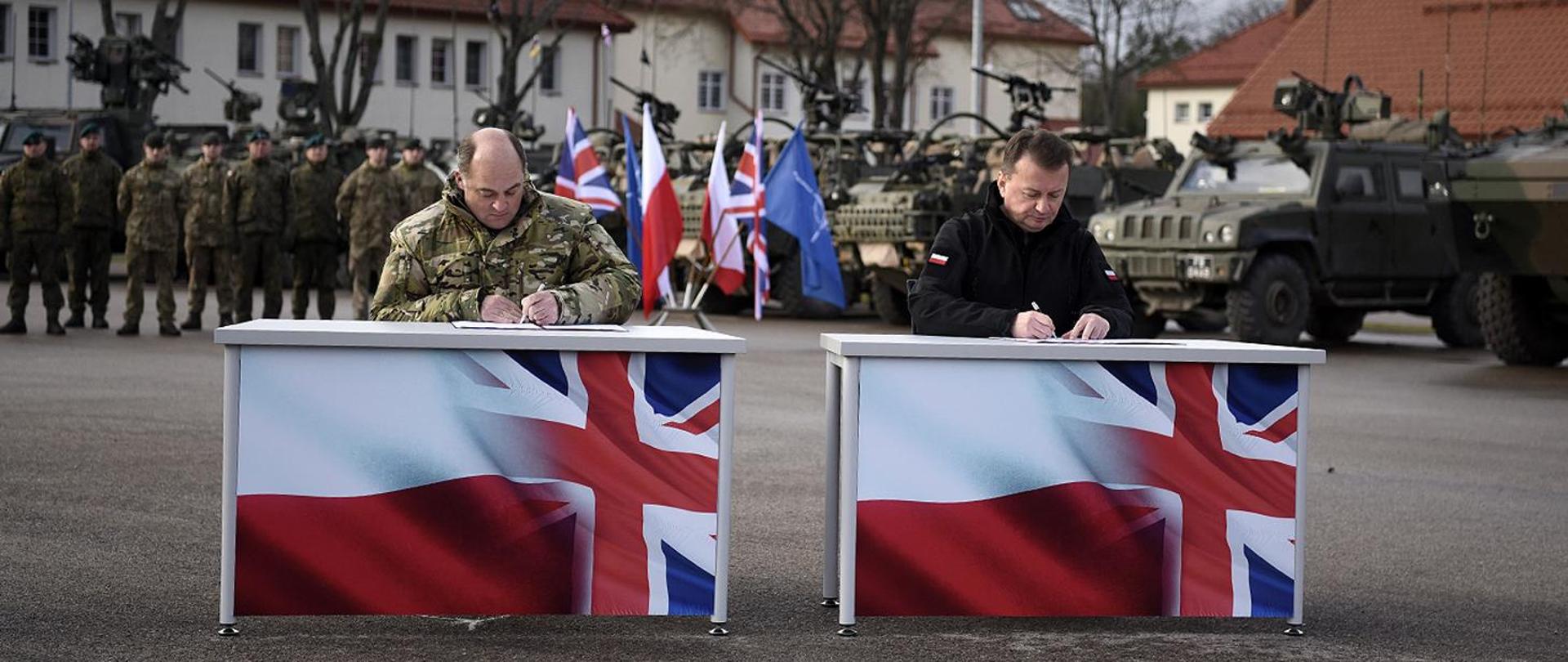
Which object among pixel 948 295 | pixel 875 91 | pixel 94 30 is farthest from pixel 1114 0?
pixel 948 295

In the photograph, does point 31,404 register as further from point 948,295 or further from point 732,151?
point 732,151

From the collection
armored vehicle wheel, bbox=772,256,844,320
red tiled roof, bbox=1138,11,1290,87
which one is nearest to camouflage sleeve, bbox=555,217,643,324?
armored vehicle wheel, bbox=772,256,844,320

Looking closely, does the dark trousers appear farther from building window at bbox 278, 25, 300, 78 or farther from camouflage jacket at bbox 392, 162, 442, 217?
building window at bbox 278, 25, 300, 78

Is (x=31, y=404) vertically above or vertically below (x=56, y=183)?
below

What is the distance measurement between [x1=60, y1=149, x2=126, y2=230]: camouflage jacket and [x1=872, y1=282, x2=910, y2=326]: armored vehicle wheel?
307 inches

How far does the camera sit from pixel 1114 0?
56.4 meters

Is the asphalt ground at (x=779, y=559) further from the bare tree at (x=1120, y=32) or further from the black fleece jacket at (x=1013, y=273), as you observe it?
the bare tree at (x=1120, y=32)

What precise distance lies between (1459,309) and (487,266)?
54.0 feet

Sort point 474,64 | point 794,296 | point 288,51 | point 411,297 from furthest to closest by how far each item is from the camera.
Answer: point 474,64
point 288,51
point 794,296
point 411,297

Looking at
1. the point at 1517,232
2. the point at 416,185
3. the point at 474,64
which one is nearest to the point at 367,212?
the point at 416,185

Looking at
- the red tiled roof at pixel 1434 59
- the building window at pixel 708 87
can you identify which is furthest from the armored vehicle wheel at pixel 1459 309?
the building window at pixel 708 87

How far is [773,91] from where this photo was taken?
2901 inches

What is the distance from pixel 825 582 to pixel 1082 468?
34.9 inches

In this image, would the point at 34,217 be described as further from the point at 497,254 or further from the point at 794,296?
the point at 497,254
